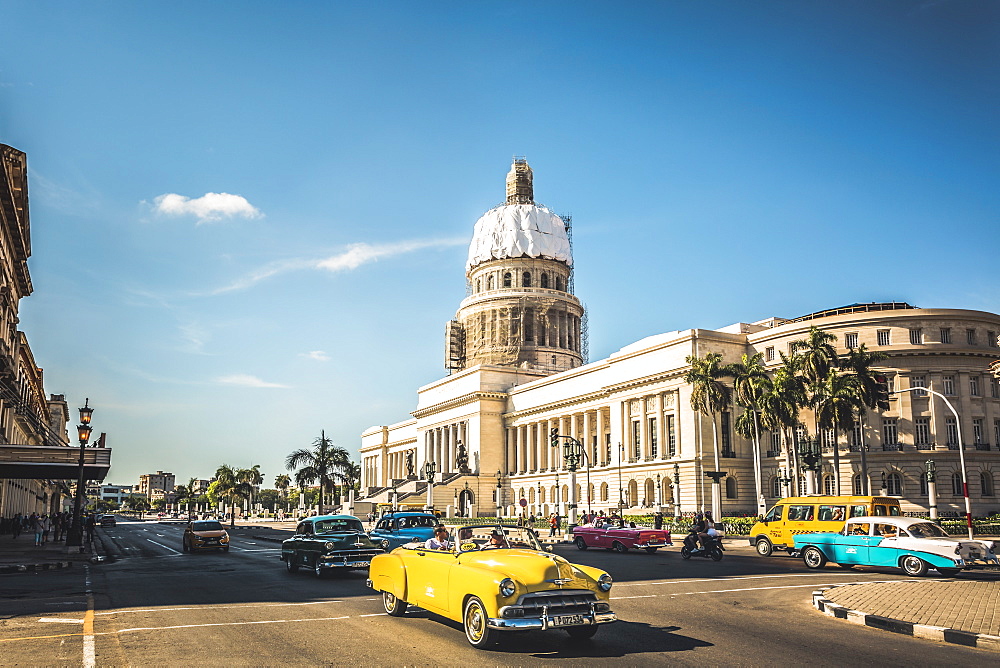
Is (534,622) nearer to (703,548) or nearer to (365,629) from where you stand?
(365,629)

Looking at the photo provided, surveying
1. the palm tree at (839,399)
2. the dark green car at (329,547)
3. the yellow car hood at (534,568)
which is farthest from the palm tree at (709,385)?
the yellow car hood at (534,568)

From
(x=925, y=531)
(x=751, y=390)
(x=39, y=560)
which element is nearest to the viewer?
(x=925, y=531)

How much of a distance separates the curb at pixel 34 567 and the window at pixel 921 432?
5169 cm

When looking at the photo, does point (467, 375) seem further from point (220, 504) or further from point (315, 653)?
point (315, 653)

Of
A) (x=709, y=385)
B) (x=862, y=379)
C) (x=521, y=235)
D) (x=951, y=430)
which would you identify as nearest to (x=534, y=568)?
(x=862, y=379)

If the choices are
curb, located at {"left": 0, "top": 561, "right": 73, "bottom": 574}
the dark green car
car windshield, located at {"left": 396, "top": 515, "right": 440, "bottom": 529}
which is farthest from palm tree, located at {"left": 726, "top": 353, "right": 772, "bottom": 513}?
curb, located at {"left": 0, "top": 561, "right": 73, "bottom": 574}

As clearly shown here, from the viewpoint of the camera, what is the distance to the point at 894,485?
56688mm

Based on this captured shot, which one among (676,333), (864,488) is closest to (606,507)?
(676,333)

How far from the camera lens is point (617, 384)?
76.5 meters

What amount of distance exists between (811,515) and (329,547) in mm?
16705

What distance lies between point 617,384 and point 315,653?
6651 cm

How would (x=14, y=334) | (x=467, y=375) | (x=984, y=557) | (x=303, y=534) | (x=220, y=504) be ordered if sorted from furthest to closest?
(x=220, y=504)
(x=467, y=375)
(x=14, y=334)
(x=303, y=534)
(x=984, y=557)

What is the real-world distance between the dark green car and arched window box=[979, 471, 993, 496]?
1885 inches

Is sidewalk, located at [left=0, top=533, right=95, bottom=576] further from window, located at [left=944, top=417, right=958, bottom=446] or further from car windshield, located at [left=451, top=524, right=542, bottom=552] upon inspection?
window, located at [left=944, top=417, right=958, bottom=446]
